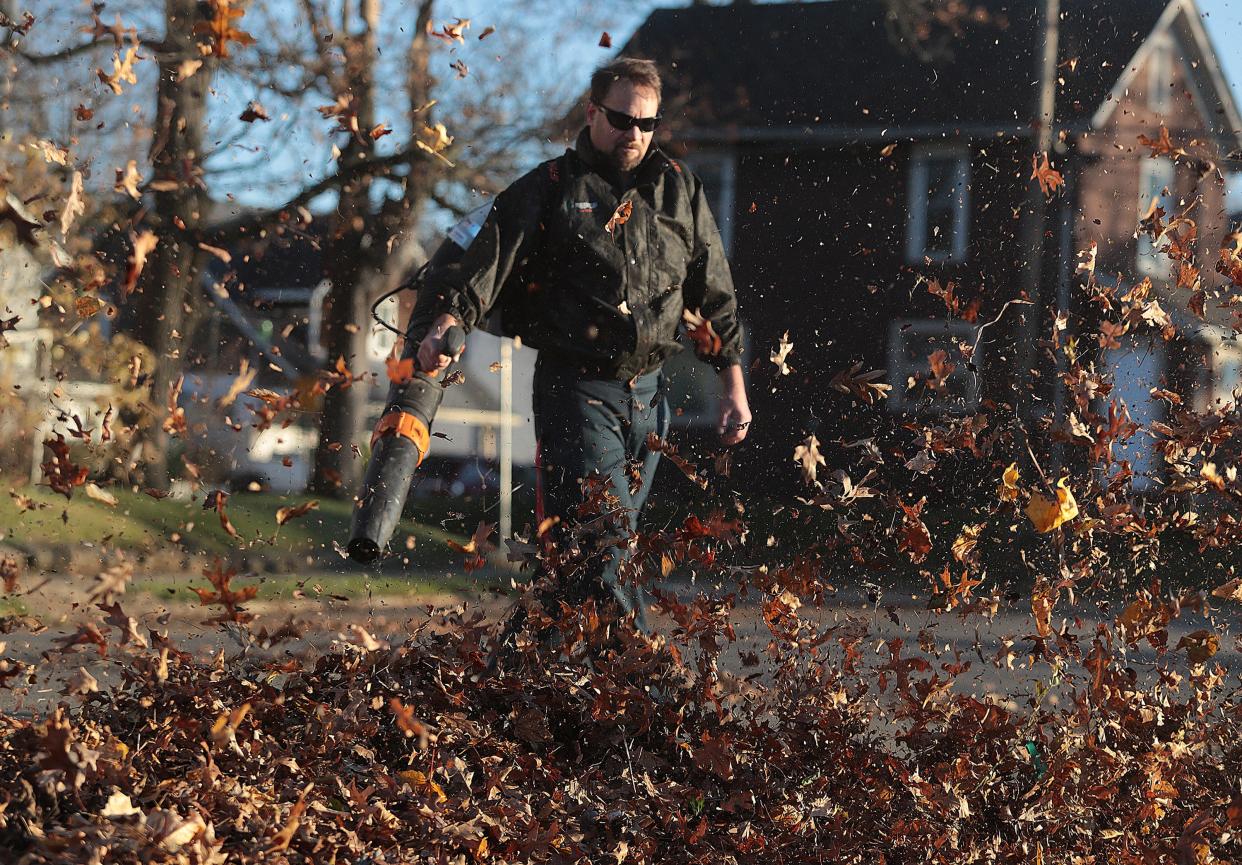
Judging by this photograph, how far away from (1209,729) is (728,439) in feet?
5.61

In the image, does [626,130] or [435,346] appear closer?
[435,346]

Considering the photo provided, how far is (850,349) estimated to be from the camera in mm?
20547

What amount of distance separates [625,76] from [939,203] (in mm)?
18440

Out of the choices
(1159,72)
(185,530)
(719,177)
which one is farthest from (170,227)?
(1159,72)

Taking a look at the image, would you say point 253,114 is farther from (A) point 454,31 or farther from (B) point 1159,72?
(B) point 1159,72

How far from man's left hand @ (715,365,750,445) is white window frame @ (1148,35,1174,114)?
65.8 feet

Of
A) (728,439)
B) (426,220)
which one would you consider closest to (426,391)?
(728,439)

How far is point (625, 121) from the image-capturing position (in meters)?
4.36

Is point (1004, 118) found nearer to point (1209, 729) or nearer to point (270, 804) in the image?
point (1209, 729)

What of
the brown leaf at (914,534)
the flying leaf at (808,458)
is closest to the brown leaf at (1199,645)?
the brown leaf at (914,534)

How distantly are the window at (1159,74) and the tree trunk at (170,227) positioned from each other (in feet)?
50.2

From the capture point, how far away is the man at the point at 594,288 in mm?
4328

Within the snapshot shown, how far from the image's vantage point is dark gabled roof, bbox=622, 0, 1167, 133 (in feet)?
68.8

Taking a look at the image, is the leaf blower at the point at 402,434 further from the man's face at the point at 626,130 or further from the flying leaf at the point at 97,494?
the flying leaf at the point at 97,494
